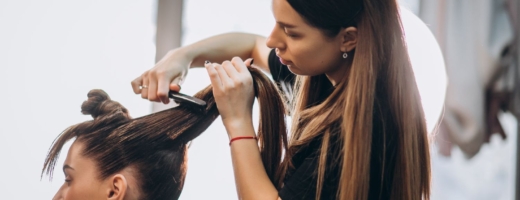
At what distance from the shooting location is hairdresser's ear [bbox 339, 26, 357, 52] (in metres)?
1.02

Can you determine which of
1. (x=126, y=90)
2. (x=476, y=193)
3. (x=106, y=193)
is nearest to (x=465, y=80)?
(x=476, y=193)

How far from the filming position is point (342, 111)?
103 cm

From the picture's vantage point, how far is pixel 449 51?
1.93 metres

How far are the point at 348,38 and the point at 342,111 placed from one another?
0.11 m

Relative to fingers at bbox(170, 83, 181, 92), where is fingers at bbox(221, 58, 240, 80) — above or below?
above

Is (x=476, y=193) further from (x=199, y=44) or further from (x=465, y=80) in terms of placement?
(x=199, y=44)

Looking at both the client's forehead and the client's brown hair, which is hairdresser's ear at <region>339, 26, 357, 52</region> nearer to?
the client's brown hair

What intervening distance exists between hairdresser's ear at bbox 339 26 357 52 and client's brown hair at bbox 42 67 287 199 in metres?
0.15

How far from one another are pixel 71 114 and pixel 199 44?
0.49 meters

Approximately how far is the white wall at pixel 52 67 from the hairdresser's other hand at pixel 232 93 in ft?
1.97

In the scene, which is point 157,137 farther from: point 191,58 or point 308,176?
point 308,176

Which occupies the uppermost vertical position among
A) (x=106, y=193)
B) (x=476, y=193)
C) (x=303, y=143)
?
(x=303, y=143)

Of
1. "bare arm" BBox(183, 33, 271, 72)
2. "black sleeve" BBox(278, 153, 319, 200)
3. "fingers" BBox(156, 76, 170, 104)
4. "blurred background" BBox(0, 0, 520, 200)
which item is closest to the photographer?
"black sleeve" BBox(278, 153, 319, 200)

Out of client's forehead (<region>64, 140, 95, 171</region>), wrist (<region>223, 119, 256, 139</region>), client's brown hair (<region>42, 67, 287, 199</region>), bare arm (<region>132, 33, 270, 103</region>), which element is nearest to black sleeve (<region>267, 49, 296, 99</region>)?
bare arm (<region>132, 33, 270, 103</region>)
